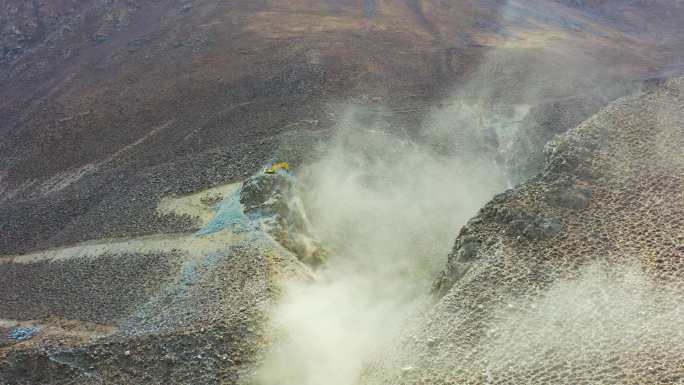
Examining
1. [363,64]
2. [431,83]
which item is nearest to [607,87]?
[431,83]

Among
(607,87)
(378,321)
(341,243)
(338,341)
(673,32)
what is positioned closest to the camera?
(338,341)

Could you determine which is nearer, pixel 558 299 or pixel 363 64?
pixel 558 299

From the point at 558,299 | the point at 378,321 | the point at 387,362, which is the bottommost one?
the point at 378,321

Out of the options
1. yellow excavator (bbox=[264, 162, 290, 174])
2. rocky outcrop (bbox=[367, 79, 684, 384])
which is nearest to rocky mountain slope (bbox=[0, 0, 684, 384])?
rocky outcrop (bbox=[367, 79, 684, 384])

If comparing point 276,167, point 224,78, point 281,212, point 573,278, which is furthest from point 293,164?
point 573,278

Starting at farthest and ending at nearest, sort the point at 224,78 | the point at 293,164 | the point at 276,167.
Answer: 1. the point at 224,78
2. the point at 293,164
3. the point at 276,167

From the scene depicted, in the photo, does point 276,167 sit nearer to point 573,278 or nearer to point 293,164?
point 293,164

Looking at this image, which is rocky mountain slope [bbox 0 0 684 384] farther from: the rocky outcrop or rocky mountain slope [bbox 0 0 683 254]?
rocky mountain slope [bbox 0 0 683 254]

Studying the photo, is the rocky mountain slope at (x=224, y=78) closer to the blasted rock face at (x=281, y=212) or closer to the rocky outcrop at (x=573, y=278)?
the blasted rock face at (x=281, y=212)

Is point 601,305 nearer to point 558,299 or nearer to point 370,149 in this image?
point 558,299
